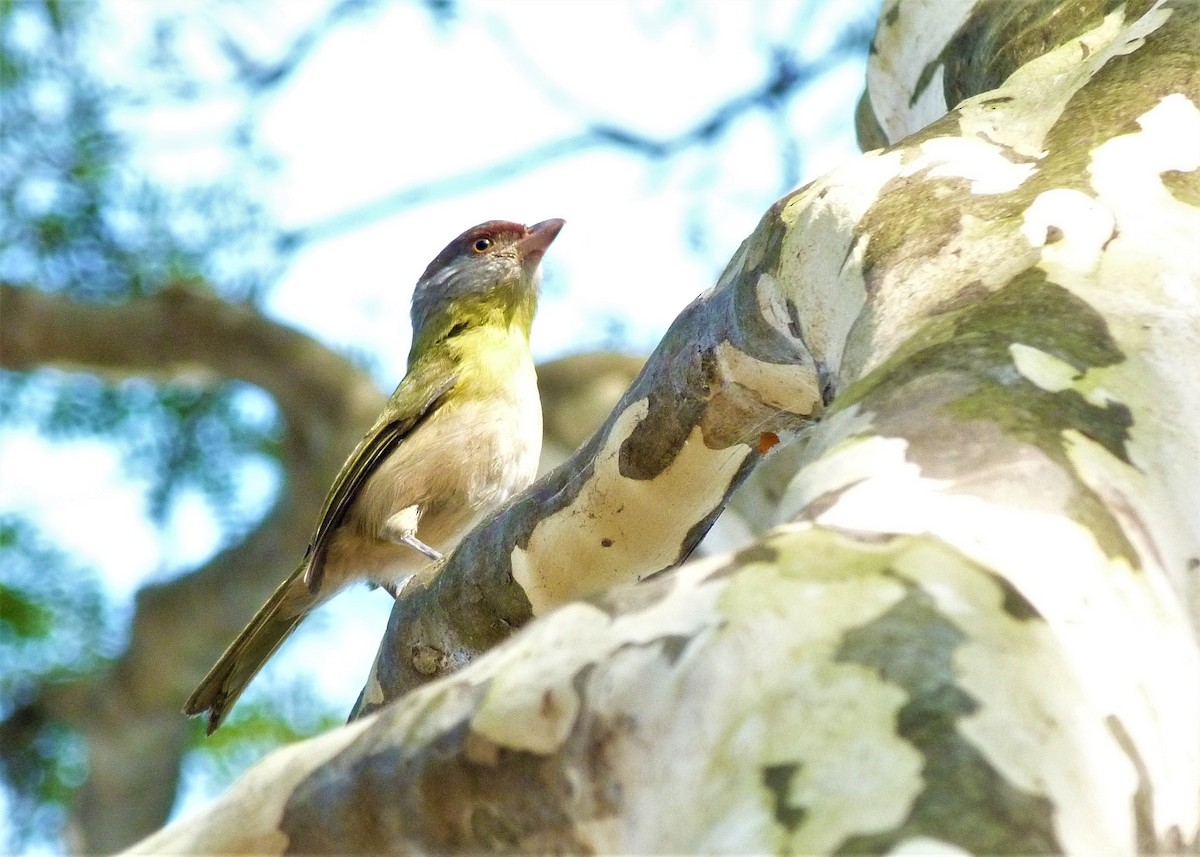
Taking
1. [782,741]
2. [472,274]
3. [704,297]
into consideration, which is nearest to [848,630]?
[782,741]

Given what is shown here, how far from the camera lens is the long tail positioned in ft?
15.2

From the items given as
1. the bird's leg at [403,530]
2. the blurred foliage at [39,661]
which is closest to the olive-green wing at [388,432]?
the bird's leg at [403,530]

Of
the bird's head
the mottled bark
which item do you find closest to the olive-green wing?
the bird's head

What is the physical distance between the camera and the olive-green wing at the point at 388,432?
17.2 feet

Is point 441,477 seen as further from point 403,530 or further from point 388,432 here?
point 388,432

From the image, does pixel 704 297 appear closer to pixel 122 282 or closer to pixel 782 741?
pixel 782 741

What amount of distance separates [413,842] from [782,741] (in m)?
0.50

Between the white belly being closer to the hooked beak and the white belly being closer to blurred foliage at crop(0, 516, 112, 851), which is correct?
the hooked beak

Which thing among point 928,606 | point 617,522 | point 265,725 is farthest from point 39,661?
point 928,606

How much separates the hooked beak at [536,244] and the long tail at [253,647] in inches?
66.5

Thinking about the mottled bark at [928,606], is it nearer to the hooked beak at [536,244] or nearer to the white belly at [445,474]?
the white belly at [445,474]

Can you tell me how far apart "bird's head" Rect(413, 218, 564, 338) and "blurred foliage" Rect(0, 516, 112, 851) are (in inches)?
167

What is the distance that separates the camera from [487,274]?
6082mm

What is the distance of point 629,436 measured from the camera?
10.7 ft
